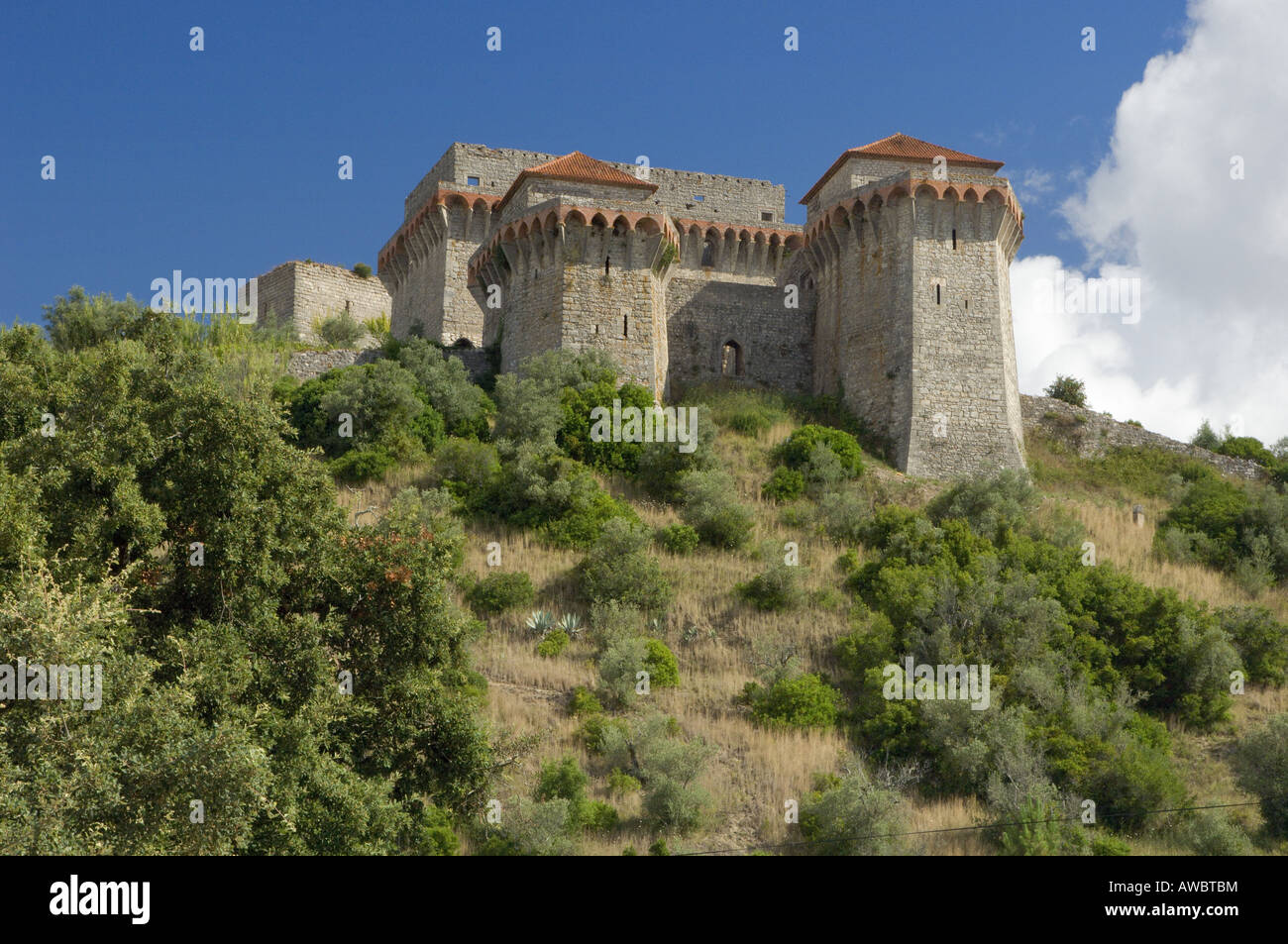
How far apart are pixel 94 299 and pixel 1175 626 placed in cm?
2514

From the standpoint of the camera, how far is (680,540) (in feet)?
77.6

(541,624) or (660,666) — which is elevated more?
(541,624)

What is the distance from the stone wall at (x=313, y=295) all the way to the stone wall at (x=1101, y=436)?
933 inches

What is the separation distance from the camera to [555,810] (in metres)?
14.4

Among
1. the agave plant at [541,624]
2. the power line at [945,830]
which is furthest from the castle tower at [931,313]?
the power line at [945,830]

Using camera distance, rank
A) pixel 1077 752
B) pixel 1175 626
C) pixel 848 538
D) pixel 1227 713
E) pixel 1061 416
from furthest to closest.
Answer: pixel 1061 416 → pixel 848 538 → pixel 1175 626 → pixel 1227 713 → pixel 1077 752

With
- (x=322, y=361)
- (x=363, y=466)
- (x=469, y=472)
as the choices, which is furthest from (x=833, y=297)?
(x=363, y=466)

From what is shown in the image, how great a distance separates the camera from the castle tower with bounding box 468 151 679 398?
1164 inches

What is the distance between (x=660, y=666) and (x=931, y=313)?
13.9 meters

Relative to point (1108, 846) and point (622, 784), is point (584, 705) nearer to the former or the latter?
point (622, 784)

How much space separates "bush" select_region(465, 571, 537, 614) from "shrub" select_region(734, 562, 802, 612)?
3.69 m

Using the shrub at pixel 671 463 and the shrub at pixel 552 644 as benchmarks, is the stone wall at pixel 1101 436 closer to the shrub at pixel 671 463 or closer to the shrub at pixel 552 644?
the shrub at pixel 671 463
